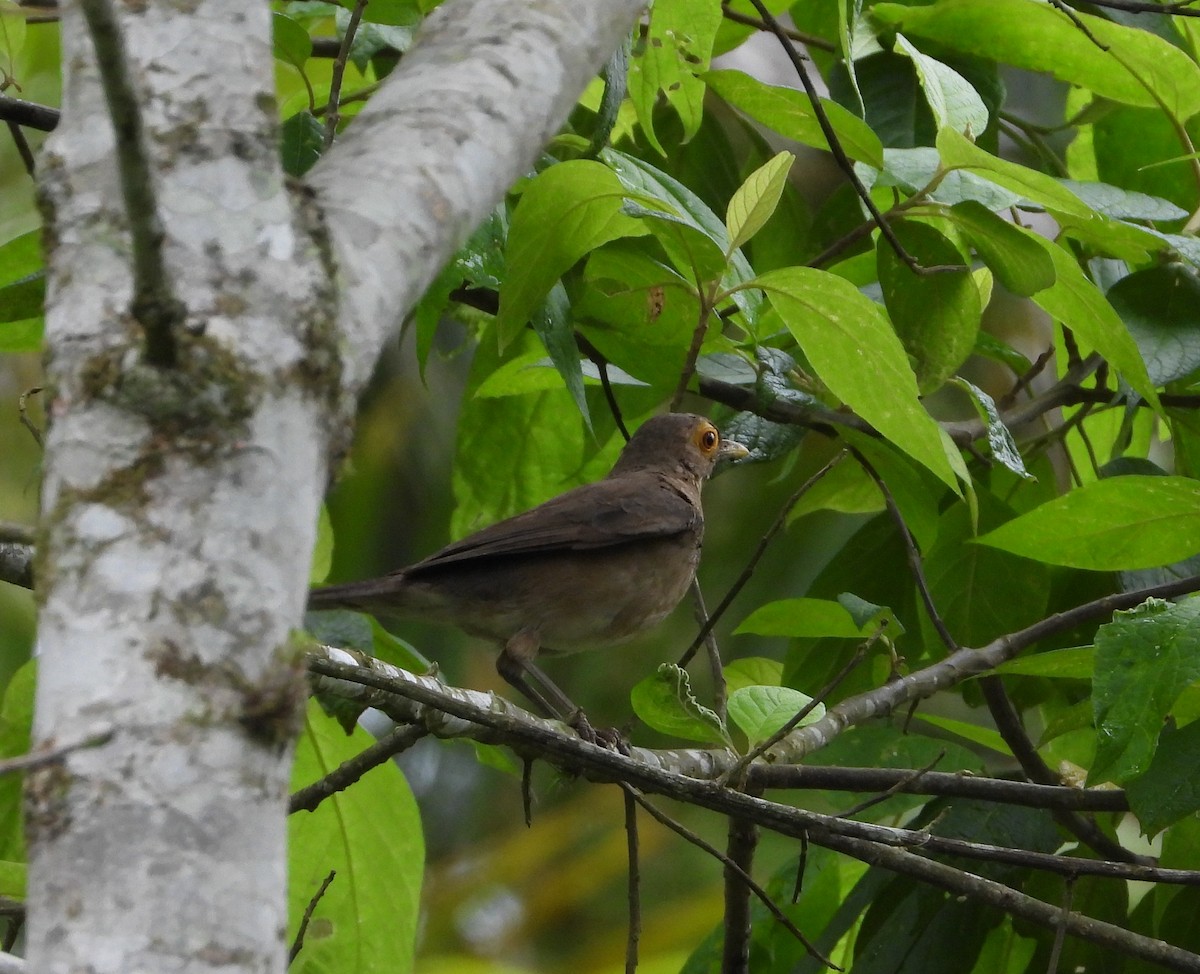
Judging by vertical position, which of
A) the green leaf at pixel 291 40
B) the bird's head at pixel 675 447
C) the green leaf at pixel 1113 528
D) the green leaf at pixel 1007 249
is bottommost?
the bird's head at pixel 675 447

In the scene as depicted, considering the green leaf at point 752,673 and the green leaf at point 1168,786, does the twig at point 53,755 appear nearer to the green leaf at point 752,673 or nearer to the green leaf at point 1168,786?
the green leaf at point 1168,786

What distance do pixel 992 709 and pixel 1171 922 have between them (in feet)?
2.21

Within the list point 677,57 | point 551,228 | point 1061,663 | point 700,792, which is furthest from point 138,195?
point 1061,663

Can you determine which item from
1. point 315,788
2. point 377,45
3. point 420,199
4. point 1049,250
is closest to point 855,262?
point 1049,250

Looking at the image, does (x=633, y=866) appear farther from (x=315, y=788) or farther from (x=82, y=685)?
(x=82, y=685)

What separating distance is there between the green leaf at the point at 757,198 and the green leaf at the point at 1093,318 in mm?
672

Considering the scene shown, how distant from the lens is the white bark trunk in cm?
125

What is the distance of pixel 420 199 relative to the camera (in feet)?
5.67

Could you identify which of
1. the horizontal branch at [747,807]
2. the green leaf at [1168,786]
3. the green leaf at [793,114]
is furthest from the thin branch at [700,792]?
the green leaf at [793,114]

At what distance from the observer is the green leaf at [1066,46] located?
353 centimetres

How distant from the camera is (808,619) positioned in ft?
11.0

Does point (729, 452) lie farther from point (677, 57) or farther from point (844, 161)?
point (677, 57)

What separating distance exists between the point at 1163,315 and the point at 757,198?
1.24m

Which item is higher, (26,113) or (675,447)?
(26,113)
